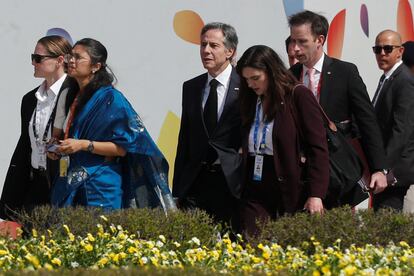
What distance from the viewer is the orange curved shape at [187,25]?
9.67m

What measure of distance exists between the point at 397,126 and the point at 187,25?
2155mm

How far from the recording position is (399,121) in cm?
840

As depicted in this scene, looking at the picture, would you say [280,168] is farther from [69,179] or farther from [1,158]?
[1,158]

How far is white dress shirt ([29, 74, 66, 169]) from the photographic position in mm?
7742

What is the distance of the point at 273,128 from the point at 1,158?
2.58m

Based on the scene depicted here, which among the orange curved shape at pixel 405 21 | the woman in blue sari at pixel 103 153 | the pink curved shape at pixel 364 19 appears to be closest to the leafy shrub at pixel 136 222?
the woman in blue sari at pixel 103 153

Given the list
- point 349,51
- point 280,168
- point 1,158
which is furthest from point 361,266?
point 349,51

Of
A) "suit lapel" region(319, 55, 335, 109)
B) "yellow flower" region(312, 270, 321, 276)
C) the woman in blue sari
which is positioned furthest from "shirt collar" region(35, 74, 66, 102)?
"yellow flower" region(312, 270, 321, 276)

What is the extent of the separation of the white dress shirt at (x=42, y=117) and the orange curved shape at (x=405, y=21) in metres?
5.20

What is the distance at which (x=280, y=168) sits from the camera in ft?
22.7

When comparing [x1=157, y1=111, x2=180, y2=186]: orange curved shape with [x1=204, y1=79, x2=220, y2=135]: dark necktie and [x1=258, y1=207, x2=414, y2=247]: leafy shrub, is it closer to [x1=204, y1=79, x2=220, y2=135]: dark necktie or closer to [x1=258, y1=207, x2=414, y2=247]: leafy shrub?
[x1=204, y1=79, x2=220, y2=135]: dark necktie

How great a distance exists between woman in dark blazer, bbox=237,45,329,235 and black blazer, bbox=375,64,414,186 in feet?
4.74

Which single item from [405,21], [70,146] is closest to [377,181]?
[70,146]

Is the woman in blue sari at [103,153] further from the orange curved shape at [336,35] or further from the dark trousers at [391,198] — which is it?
the orange curved shape at [336,35]
